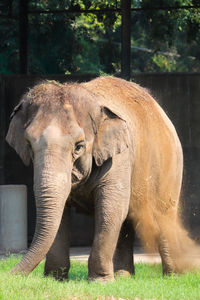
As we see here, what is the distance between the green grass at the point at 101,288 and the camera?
7574 mm

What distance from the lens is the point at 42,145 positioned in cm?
836

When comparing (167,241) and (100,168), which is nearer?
(100,168)

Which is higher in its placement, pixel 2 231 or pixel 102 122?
pixel 102 122

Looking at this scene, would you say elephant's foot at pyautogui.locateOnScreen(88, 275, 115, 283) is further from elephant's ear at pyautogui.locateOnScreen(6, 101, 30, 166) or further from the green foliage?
the green foliage

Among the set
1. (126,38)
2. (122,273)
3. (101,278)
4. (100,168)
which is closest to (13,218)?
(126,38)

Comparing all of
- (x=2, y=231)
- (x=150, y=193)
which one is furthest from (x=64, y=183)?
(x=2, y=231)

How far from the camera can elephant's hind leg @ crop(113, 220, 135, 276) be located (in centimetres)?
1045

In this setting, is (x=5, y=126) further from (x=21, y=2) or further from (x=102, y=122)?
(x=102, y=122)

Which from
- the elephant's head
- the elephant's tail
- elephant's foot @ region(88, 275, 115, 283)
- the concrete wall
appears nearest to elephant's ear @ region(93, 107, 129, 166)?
the elephant's head

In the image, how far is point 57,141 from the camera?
841 cm

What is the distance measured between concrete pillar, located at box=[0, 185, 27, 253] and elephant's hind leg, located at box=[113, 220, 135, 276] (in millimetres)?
4070

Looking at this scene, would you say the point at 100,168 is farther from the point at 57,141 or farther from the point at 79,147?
the point at 57,141

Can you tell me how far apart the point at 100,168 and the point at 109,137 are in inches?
14.5

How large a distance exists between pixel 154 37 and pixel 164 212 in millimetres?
11078
